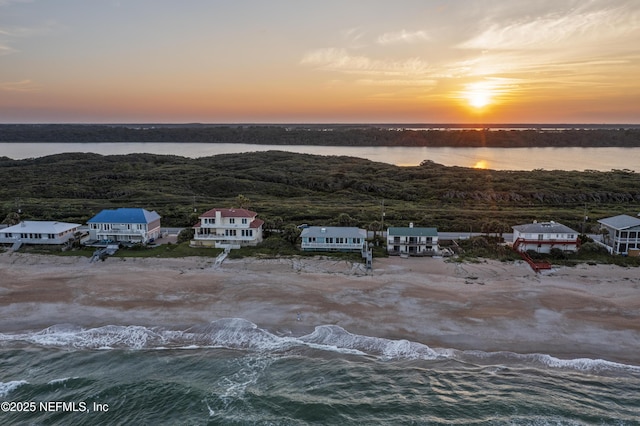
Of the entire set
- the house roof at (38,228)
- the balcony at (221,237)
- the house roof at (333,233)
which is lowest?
the balcony at (221,237)

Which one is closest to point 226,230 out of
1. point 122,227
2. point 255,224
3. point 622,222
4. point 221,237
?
point 221,237

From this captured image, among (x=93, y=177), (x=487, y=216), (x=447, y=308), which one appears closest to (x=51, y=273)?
(x=447, y=308)

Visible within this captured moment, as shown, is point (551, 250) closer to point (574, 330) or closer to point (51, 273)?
point (574, 330)

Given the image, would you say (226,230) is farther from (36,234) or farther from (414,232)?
(36,234)

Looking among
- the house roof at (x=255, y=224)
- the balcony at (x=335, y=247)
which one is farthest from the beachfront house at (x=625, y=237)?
the house roof at (x=255, y=224)

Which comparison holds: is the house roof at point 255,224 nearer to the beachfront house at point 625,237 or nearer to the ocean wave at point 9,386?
the ocean wave at point 9,386

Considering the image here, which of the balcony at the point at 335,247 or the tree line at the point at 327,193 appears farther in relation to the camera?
the tree line at the point at 327,193
